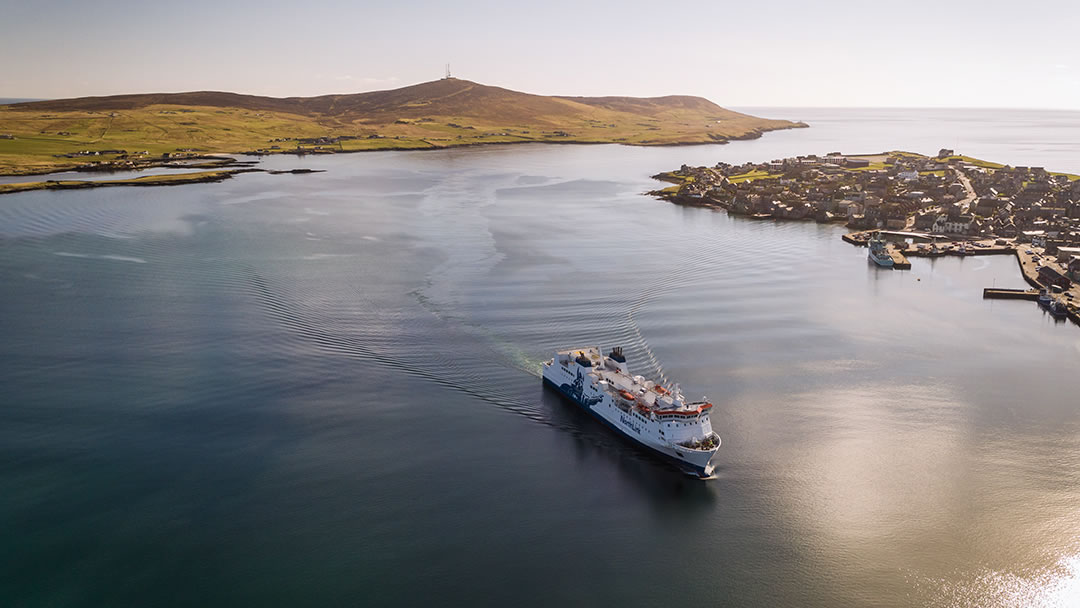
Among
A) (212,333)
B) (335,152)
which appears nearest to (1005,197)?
(212,333)

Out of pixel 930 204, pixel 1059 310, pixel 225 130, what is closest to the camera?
pixel 1059 310

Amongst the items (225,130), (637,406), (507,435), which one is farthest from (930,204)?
(225,130)

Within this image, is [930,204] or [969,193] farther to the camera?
[969,193]

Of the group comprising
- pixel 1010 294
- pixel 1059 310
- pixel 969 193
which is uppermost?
pixel 969 193

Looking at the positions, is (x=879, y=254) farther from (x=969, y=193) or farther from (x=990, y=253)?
(x=969, y=193)

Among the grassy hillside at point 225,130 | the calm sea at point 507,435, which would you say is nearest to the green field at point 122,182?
the grassy hillside at point 225,130

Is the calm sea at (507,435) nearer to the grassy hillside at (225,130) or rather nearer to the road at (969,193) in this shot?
the road at (969,193)
